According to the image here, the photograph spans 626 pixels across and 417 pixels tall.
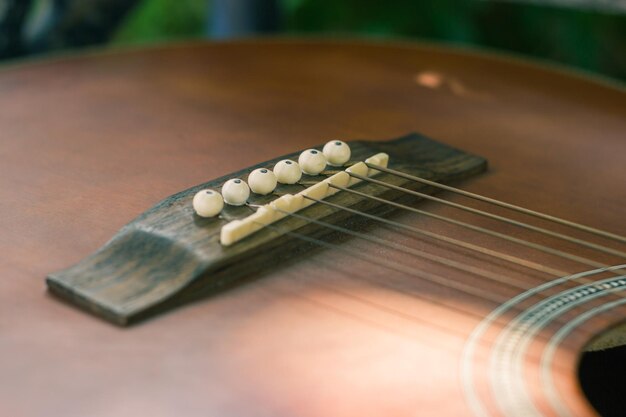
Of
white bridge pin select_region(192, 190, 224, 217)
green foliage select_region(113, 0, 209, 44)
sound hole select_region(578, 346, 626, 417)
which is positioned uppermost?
white bridge pin select_region(192, 190, 224, 217)

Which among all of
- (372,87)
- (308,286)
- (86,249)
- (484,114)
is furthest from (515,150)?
(86,249)

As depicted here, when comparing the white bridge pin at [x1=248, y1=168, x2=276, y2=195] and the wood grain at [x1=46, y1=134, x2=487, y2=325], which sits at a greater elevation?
the white bridge pin at [x1=248, y1=168, x2=276, y2=195]

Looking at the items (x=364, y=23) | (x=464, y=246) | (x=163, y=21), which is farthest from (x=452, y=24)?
(x=464, y=246)

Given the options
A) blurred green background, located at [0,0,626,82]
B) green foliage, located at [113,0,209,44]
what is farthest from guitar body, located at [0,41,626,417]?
green foliage, located at [113,0,209,44]

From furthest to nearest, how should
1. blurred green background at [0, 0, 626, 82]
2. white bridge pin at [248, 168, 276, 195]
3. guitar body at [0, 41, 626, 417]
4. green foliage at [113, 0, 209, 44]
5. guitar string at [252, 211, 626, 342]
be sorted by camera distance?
green foliage at [113, 0, 209, 44] < blurred green background at [0, 0, 626, 82] < white bridge pin at [248, 168, 276, 195] < guitar string at [252, 211, 626, 342] < guitar body at [0, 41, 626, 417]

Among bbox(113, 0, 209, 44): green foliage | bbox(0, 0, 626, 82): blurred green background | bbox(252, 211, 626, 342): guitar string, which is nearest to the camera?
bbox(252, 211, 626, 342): guitar string

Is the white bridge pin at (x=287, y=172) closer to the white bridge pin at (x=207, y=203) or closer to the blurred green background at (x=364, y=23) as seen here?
the white bridge pin at (x=207, y=203)

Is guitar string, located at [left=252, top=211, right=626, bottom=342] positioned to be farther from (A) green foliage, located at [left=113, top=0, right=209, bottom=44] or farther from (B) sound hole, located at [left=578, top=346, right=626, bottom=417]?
(A) green foliage, located at [left=113, top=0, right=209, bottom=44]
